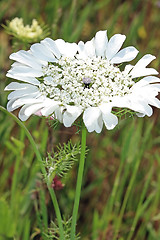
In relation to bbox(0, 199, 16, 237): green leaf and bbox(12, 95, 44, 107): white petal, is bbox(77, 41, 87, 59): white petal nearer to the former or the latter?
bbox(12, 95, 44, 107): white petal

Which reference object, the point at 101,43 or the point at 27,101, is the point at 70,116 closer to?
the point at 27,101

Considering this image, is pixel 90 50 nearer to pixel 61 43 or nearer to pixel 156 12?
pixel 61 43

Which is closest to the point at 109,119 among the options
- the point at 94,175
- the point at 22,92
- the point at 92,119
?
the point at 92,119

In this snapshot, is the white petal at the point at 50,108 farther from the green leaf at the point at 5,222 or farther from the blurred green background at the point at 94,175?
the blurred green background at the point at 94,175

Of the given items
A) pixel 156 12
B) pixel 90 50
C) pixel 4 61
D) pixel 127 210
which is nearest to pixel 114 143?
pixel 127 210

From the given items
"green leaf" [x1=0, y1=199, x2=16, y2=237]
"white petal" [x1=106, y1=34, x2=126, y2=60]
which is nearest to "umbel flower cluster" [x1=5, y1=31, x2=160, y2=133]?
"white petal" [x1=106, y1=34, x2=126, y2=60]
